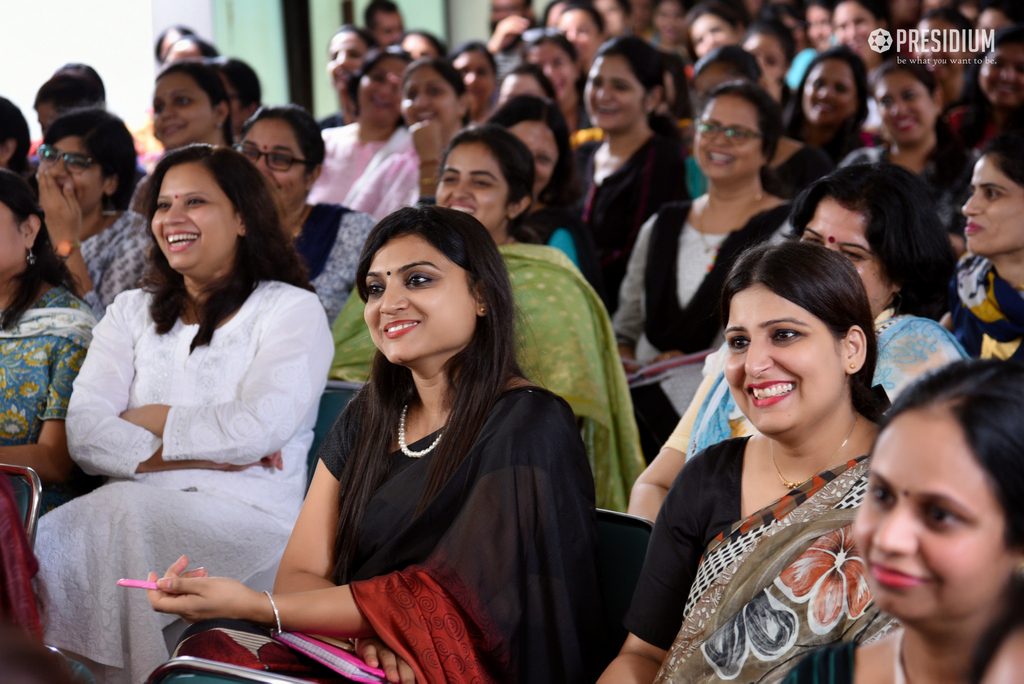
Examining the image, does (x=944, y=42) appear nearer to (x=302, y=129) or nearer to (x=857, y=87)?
(x=857, y=87)

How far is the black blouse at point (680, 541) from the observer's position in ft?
4.71

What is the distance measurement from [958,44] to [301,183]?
331 centimetres

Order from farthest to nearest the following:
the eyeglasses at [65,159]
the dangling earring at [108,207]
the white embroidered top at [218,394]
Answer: the dangling earring at [108,207], the eyeglasses at [65,159], the white embroidered top at [218,394]

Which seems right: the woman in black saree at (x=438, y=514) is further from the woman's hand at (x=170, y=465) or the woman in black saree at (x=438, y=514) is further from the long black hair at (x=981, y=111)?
the long black hair at (x=981, y=111)

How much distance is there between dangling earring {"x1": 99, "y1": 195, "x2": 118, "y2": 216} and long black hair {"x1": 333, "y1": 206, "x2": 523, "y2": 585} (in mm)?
1836

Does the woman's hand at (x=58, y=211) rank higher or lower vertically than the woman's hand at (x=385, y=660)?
higher

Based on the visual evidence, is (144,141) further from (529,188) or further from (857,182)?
(857,182)

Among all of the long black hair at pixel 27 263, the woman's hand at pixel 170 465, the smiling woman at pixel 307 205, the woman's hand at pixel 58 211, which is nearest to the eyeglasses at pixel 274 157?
the smiling woman at pixel 307 205

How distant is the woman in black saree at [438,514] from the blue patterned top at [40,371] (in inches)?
36.3

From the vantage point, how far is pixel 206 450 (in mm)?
2184

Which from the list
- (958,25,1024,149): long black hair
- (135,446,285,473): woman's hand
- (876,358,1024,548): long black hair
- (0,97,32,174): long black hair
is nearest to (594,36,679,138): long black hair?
(958,25,1024,149): long black hair

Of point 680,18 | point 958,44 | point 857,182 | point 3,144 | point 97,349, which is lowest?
point 97,349

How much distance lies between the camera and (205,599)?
153 centimetres

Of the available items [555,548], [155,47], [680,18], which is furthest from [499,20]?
[555,548]
